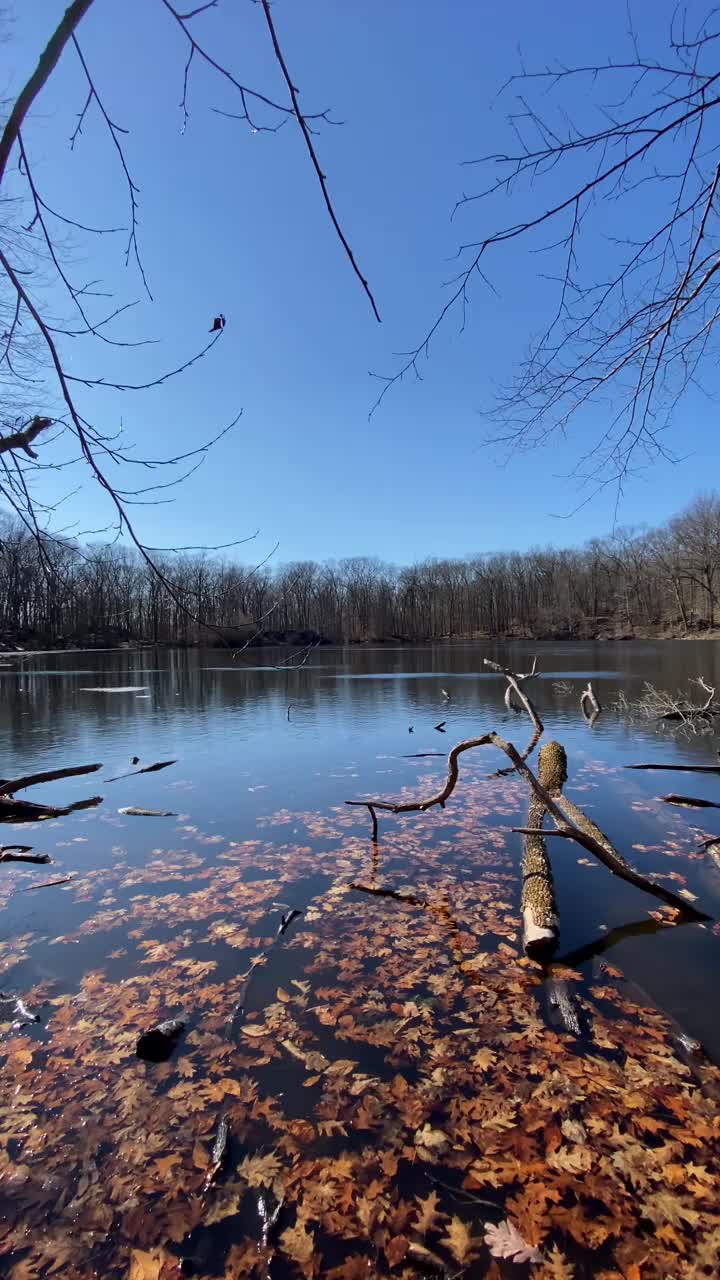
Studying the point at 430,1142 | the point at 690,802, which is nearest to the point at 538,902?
the point at 430,1142

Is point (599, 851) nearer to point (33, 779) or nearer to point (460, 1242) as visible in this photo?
point (460, 1242)

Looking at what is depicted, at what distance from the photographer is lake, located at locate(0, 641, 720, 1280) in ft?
10.8

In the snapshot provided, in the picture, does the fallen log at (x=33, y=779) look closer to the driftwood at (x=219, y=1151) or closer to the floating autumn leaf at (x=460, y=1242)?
the driftwood at (x=219, y=1151)

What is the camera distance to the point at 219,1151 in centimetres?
377

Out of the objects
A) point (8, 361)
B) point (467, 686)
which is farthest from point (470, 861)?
point (467, 686)

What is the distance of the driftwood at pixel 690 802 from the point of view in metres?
11.5

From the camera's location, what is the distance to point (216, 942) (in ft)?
21.4

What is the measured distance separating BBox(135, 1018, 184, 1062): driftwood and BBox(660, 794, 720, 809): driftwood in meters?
10.2

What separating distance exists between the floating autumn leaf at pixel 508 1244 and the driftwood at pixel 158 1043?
2644mm

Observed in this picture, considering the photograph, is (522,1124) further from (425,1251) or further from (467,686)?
(467,686)

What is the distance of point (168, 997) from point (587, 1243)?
380 centimetres

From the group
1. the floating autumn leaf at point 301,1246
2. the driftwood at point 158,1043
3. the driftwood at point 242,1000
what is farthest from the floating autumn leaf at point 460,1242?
the driftwood at point 158,1043

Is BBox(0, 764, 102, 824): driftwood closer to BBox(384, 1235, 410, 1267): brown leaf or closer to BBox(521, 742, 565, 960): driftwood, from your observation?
BBox(521, 742, 565, 960): driftwood

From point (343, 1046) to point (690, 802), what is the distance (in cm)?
947
